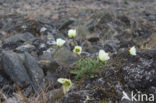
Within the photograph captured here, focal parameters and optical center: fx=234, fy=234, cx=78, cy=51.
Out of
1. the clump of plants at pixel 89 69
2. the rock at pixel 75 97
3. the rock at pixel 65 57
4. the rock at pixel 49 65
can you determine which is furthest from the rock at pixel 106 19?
the rock at pixel 75 97

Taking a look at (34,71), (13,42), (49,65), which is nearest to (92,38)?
(13,42)

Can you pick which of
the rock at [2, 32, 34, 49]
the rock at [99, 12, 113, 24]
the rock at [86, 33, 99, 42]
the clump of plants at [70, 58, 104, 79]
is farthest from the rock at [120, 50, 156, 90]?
the rock at [99, 12, 113, 24]

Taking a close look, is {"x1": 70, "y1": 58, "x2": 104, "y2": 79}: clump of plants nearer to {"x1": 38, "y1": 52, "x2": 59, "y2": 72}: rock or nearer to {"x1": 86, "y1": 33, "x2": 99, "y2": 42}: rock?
{"x1": 38, "y1": 52, "x2": 59, "y2": 72}: rock

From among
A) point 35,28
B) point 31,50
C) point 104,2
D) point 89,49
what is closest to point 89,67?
point 31,50

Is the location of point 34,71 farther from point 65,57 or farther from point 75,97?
point 75,97

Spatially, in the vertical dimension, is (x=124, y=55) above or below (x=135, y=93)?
above

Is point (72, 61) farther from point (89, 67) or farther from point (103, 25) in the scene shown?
point (103, 25)
